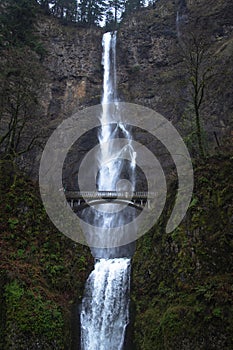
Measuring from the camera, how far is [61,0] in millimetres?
45656

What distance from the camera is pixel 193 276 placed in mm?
14430

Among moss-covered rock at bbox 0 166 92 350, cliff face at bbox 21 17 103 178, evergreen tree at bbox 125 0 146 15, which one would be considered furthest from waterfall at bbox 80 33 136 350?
evergreen tree at bbox 125 0 146 15

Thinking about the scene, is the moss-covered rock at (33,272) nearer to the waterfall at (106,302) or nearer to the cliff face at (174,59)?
the waterfall at (106,302)

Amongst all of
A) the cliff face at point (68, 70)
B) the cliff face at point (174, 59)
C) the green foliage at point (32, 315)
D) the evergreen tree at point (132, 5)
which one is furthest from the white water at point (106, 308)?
the evergreen tree at point (132, 5)

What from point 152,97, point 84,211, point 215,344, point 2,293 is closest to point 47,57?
point 152,97

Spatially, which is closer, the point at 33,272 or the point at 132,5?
the point at 33,272

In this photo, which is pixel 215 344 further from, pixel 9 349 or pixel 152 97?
pixel 152 97

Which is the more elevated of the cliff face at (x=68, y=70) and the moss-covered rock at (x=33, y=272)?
the cliff face at (x=68, y=70)

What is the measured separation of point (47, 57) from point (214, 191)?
30.8 metres

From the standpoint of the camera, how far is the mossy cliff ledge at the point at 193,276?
41.5 ft

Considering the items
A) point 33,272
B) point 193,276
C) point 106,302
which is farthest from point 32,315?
point 193,276

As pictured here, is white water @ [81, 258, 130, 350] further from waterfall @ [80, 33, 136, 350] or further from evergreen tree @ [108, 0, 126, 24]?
evergreen tree @ [108, 0, 126, 24]

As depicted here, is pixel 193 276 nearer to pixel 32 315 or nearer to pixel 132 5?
pixel 32 315

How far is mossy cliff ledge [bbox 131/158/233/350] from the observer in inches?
498
